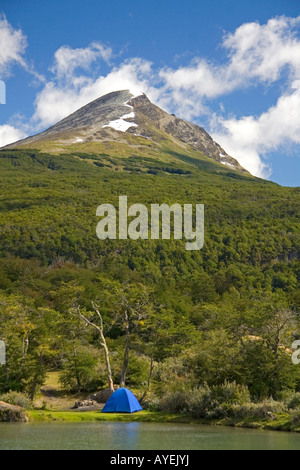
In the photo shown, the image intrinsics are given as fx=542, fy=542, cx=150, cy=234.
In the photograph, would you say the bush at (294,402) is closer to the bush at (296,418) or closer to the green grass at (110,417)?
the bush at (296,418)

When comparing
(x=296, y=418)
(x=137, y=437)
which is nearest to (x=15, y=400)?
(x=137, y=437)

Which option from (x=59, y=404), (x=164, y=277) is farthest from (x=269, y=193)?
(x=59, y=404)

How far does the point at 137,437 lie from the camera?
18750mm

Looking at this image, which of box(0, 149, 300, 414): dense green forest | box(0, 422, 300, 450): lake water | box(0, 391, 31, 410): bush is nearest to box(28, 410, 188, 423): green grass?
box(0, 391, 31, 410): bush

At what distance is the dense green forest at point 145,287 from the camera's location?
96.0 feet

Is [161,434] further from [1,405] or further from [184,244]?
[184,244]

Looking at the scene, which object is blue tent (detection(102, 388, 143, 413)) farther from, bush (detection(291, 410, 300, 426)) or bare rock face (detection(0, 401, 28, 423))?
bush (detection(291, 410, 300, 426))

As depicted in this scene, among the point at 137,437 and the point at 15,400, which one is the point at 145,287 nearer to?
the point at 15,400

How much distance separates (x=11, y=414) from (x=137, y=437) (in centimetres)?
835

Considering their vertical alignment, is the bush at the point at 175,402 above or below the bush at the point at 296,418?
below

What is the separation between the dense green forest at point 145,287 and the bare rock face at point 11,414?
753cm

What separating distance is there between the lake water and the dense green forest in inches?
220

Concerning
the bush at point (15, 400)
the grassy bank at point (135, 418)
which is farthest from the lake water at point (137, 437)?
the bush at point (15, 400)
